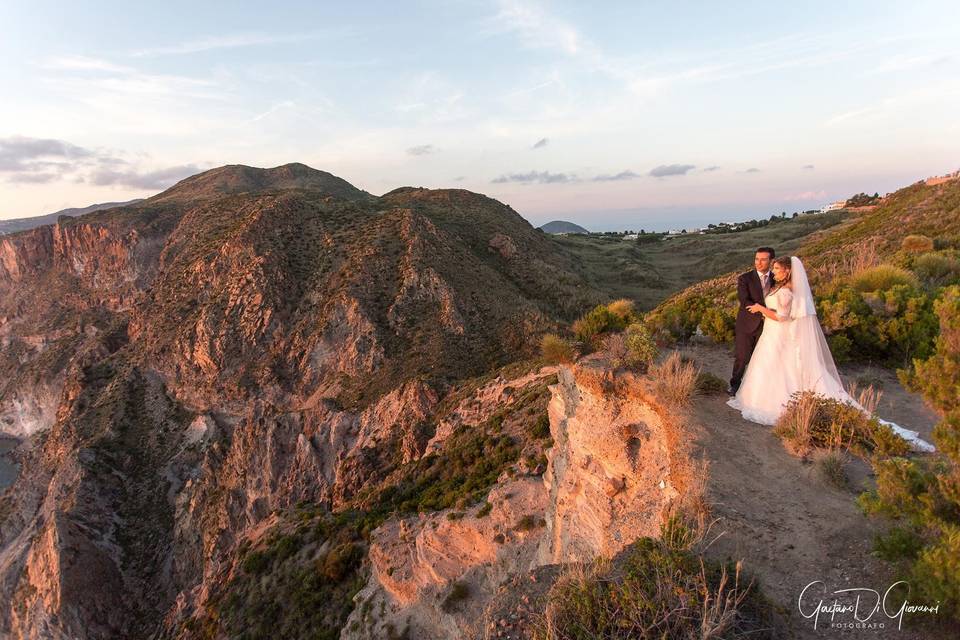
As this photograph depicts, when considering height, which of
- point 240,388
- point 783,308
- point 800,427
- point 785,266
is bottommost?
point 240,388

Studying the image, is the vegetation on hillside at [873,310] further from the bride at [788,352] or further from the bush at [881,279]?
the bride at [788,352]

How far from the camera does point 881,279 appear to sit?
11.5m

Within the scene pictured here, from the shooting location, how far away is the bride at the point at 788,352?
23.8 ft

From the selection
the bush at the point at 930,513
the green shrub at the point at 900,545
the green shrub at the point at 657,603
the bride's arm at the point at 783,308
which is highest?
the bride's arm at the point at 783,308

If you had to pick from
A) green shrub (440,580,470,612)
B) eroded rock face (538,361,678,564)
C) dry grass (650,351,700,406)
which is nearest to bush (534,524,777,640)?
eroded rock face (538,361,678,564)

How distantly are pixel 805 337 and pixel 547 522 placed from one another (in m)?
6.47

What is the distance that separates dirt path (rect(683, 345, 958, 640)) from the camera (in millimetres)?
4227

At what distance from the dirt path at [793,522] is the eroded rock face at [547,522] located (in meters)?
0.76

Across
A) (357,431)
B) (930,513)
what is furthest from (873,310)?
(357,431)

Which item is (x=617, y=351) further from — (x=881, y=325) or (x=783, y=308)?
(x=881, y=325)

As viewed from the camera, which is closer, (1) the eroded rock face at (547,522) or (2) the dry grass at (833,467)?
(2) the dry grass at (833,467)

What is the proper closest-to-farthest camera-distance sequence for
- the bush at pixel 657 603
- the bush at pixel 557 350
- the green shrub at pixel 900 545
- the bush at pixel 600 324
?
1. the bush at pixel 657 603
2. the green shrub at pixel 900 545
3. the bush at pixel 557 350
4. the bush at pixel 600 324

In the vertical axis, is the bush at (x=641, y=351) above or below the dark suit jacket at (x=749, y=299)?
below

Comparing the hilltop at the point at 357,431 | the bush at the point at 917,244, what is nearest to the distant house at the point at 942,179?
the hilltop at the point at 357,431
